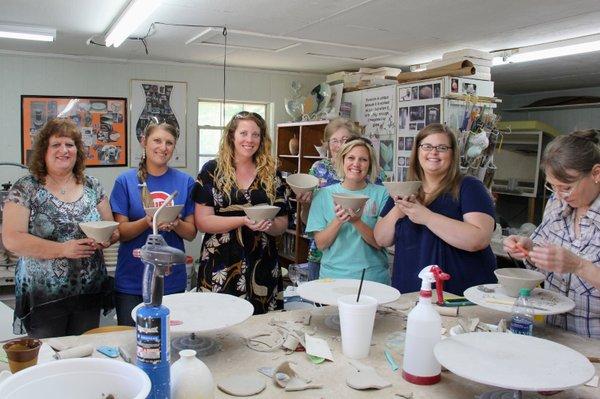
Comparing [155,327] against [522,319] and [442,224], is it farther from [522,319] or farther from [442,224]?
[442,224]

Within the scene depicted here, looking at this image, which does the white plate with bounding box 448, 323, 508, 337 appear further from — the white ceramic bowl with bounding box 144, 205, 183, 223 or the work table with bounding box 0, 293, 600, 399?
the white ceramic bowl with bounding box 144, 205, 183, 223

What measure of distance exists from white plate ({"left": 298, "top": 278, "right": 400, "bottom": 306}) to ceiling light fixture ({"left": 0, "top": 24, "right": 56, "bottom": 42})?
3.82 meters

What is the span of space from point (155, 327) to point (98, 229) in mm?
1138

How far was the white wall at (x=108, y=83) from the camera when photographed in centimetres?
552

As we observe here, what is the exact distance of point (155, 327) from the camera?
1006 mm

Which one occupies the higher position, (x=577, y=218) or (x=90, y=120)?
(x=90, y=120)

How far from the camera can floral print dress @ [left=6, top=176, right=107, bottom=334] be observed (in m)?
2.10

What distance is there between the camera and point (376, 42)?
4566 millimetres

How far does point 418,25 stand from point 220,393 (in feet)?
11.4

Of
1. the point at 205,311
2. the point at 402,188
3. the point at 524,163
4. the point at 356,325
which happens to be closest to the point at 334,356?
the point at 356,325

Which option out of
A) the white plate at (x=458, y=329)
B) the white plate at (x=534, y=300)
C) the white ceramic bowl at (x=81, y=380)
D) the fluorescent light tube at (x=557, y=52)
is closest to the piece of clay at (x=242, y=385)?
the white ceramic bowl at (x=81, y=380)

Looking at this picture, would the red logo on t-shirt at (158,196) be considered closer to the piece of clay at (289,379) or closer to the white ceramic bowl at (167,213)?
the white ceramic bowl at (167,213)

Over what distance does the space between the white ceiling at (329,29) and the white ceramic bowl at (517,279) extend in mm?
2145

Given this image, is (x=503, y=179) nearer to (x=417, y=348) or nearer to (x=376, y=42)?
(x=376, y=42)
